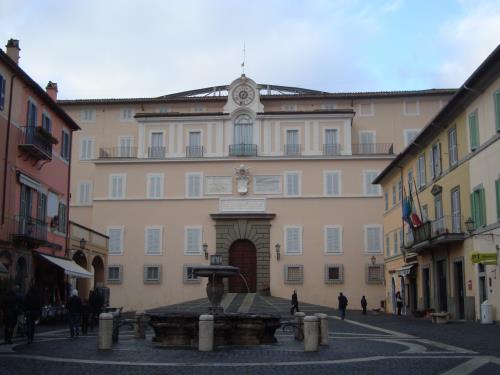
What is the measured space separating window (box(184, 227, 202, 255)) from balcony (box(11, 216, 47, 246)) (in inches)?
805

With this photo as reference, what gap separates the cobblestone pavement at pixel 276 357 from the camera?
42.5ft

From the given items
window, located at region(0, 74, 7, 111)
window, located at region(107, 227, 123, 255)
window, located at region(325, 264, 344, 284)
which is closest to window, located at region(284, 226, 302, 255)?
window, located at region(325, 264, 344, 284)

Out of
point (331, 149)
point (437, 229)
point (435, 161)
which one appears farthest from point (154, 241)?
point (437, 229)

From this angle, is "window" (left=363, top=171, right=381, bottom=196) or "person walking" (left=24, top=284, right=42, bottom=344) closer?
"person walking" (left=24, top=284, right=42, bottom=344)

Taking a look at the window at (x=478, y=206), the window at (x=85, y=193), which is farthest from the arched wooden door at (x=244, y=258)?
the window at (x=478, y=206)

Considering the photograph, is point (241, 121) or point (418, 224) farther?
point (241, 121)

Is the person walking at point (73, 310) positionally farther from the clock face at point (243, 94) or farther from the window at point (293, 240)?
the clock face at point (243, 94)

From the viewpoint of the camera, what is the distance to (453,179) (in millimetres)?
31969

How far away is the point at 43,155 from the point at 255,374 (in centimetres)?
2041

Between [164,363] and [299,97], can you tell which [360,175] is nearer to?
[299,97]

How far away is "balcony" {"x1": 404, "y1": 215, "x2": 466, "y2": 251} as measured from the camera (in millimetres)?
30973

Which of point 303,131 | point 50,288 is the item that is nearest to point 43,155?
point 50,288

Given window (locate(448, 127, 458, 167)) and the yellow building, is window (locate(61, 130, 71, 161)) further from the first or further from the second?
window (locate(448, 127, 458, 167))

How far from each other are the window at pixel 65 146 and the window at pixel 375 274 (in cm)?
2259
